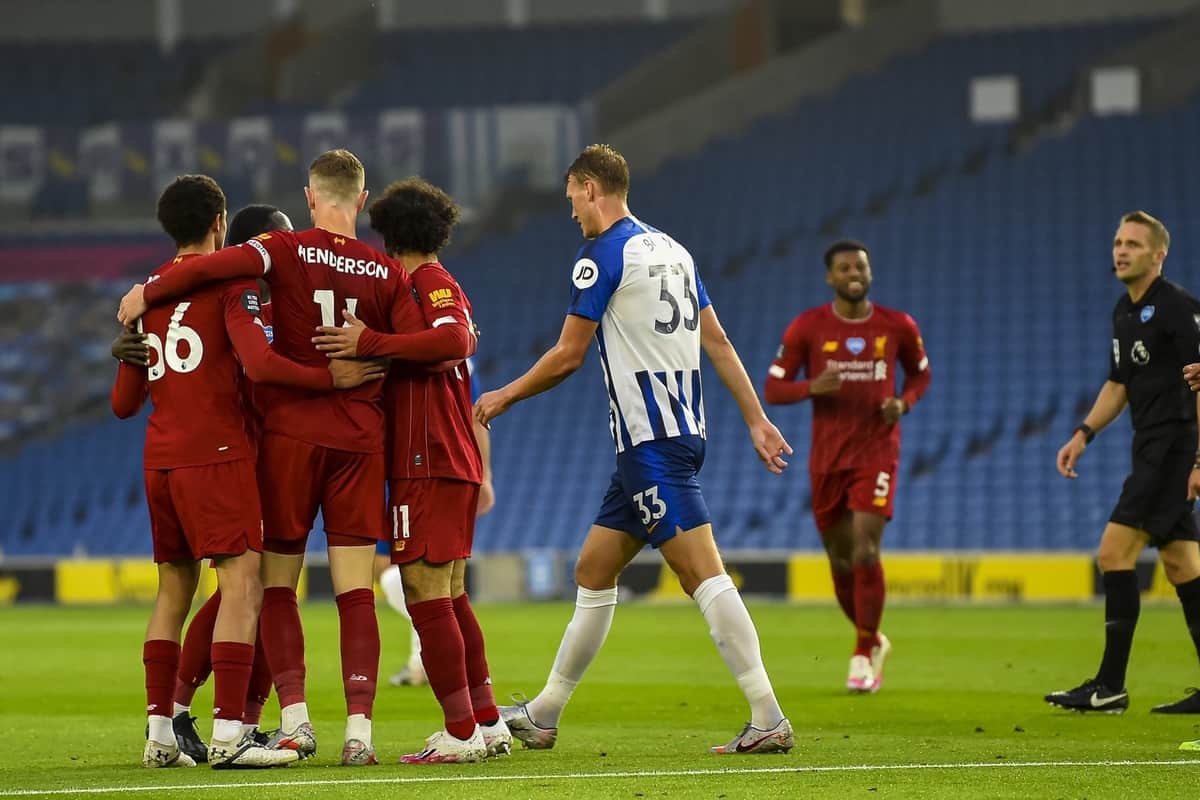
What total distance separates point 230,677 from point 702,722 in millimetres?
2707

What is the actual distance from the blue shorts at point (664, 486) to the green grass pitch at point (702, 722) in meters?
0.86

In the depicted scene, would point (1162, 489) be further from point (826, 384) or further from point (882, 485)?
point (826, 384)

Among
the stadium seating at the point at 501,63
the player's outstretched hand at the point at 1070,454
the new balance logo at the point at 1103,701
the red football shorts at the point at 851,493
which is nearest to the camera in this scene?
the new balance logo at the point at 1103,701

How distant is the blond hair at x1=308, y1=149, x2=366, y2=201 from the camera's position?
21.6ft

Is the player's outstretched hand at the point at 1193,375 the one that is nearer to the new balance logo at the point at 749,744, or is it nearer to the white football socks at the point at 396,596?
the new balance logo at the point at 749,744

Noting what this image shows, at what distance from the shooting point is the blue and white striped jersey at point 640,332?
22.2 feet

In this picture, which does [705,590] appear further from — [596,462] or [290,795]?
[596,462]

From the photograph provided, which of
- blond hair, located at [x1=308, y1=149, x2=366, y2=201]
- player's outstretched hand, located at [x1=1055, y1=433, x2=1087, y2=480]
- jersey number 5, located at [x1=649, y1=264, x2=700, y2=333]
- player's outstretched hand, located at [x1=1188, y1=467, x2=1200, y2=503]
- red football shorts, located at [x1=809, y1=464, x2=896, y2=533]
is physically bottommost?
red football shorts, located at [x1=809, y1=464, x2=896, y2=533]

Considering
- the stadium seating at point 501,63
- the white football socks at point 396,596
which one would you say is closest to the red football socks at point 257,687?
the white football socks at point 396,596

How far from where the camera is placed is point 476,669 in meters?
6.93

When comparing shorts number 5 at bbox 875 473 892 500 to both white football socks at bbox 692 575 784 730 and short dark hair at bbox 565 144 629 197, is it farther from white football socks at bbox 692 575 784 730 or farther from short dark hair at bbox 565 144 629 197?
short dark hair at bbox 565 144 629 197

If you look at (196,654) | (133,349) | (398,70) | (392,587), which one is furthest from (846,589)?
(398,70)

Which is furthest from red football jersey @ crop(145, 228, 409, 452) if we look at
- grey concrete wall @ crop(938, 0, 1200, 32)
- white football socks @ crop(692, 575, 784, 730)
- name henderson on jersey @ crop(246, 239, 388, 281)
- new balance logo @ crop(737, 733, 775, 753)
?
grey concrete wall @ crop(938, 0, 1200, 32)

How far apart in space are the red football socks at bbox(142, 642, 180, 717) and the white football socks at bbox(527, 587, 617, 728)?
1404 millimetres
